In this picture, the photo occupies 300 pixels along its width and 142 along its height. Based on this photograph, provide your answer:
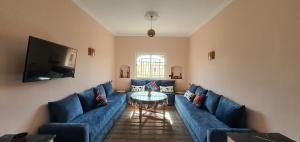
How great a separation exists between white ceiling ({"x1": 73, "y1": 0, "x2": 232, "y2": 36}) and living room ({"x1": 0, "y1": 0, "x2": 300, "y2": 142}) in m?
0.02

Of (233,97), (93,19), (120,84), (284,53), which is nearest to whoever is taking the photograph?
(284,53)

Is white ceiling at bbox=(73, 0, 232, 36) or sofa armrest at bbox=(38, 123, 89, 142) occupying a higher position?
white ceiling at bbox=(73, 0, 232, 36)

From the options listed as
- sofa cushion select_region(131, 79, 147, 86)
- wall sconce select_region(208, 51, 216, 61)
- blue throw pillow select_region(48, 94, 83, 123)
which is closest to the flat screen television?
blue throw pillow select_region(48, 94, 83, 123)

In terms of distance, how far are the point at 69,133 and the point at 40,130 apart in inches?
16.1

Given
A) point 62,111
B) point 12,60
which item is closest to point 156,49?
point 62,111

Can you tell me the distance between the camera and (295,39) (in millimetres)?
1701

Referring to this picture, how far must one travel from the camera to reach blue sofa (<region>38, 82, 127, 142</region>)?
2240mm

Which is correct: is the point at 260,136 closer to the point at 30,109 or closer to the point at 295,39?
the point at 295,39

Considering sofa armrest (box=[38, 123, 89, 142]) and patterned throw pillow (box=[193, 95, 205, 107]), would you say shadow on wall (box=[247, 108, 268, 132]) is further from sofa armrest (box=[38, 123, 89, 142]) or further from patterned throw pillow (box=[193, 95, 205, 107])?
sofa armrest (box=[38, 123, 89, 142])

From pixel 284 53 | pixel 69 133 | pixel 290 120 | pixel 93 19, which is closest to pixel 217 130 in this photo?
pixel 290 120

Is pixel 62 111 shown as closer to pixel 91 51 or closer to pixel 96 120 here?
pixel 96 120

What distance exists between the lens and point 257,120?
2330 millimetres

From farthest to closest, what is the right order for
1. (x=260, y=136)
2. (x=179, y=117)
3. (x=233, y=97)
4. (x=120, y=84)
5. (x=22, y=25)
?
(x=120, y=84), (x=179, y=117), (x=233, y=97), (x=22, y=25), (x=260, y=136)

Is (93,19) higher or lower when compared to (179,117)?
higher
